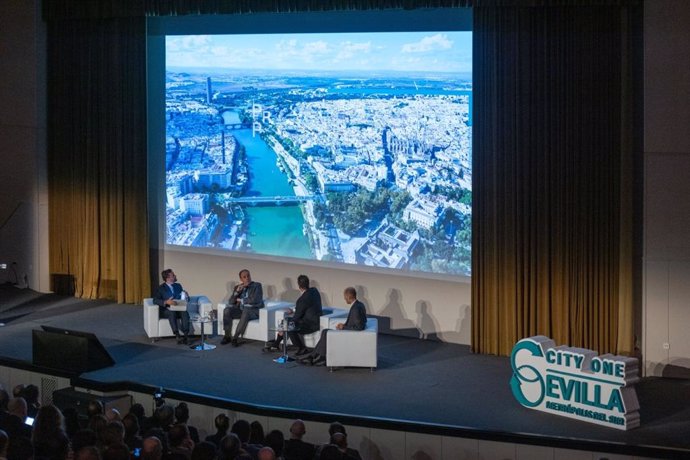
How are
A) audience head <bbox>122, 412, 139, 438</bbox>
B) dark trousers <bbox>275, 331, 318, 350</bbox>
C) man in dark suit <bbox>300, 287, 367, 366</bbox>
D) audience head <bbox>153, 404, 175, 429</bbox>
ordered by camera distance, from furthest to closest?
dark trousers <bbox>275, 331, 318, 350</bbox>, man in dark suit <bbox>300, 287, 367, 366</bbox>, audience head <bbox>153, 404, 175, 429</bbox>, audience head <bbox>122, 412, 139, 438</bbox>

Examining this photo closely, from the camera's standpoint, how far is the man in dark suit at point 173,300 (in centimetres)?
1166

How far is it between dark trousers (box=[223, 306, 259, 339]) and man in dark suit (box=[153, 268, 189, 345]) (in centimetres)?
46

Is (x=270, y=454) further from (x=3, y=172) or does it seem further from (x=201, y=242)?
(x=3, y=172)

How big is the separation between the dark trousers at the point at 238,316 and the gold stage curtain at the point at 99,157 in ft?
8.58

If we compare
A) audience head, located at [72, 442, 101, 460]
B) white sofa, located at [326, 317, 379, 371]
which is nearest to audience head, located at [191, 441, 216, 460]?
audience head, located at [72, 442, 101, 460]

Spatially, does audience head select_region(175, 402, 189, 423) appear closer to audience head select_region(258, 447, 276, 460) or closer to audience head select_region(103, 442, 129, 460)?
audience head select_region(258, 447, 276, 460)

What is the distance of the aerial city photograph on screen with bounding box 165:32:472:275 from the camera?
1184 centimetres

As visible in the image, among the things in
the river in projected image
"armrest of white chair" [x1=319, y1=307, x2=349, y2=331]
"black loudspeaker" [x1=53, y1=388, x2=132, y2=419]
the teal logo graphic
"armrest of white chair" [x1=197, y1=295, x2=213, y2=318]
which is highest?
the river in projected image

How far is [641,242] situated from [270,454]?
6.36 m

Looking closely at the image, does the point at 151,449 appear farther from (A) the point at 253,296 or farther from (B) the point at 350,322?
(A) the point at 253,296

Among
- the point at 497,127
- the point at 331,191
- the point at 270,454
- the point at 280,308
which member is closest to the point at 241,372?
the point at 280,308

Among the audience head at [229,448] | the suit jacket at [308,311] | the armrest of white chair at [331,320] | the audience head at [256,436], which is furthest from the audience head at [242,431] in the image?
the armrest of white chair at [331,320]

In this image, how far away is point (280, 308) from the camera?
11867mm

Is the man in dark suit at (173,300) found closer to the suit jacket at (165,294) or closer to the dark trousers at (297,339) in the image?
the suit jacket at (165,294)
